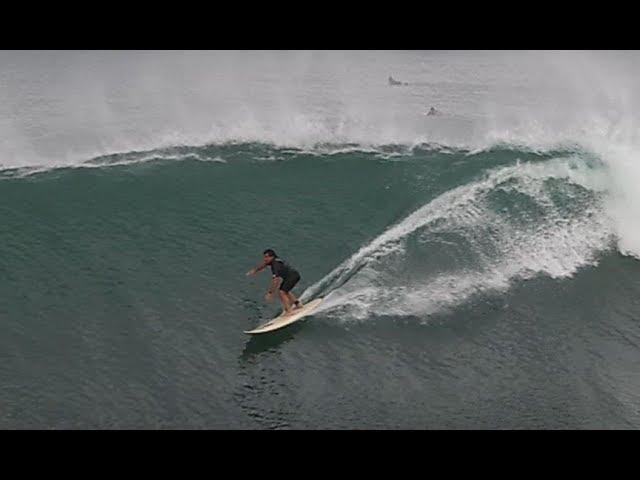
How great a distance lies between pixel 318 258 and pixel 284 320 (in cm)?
409

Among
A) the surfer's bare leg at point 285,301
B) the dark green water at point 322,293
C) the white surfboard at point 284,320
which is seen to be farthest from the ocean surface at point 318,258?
the surfer's bare leg at point 285,301

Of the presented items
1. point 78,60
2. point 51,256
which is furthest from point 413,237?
point 78,60

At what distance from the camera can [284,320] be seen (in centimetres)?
2184

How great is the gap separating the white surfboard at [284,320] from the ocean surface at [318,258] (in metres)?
0.19

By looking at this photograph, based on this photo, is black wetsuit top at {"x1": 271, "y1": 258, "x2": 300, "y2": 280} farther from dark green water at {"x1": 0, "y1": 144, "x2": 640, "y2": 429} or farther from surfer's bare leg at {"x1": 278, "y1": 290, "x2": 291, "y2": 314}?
dark green water at {"x1": 0, "y1": 144, "x2": 640, "y2": 429}

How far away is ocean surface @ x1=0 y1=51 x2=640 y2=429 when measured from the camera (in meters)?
19.2

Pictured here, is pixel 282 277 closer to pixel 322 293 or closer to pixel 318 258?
pixel 322 293

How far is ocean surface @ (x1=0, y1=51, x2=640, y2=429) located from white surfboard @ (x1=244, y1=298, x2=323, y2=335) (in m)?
0.19

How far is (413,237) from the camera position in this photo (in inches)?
1044

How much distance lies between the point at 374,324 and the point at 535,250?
7486 millimetres

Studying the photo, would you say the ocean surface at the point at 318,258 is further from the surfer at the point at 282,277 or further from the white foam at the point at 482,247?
the surfer at the point at 282,277

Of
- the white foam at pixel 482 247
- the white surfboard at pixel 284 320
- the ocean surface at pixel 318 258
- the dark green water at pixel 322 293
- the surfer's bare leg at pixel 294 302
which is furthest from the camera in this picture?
the white foam at pixel 482 247

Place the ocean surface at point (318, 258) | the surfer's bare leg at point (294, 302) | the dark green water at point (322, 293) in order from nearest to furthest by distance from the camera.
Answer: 1. the dark green water at point (322, 293)
2. the ocean surface at point (318, 258)
3. the surfer's bare leg at point (294, 302)

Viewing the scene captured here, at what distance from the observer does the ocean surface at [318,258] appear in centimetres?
1922
